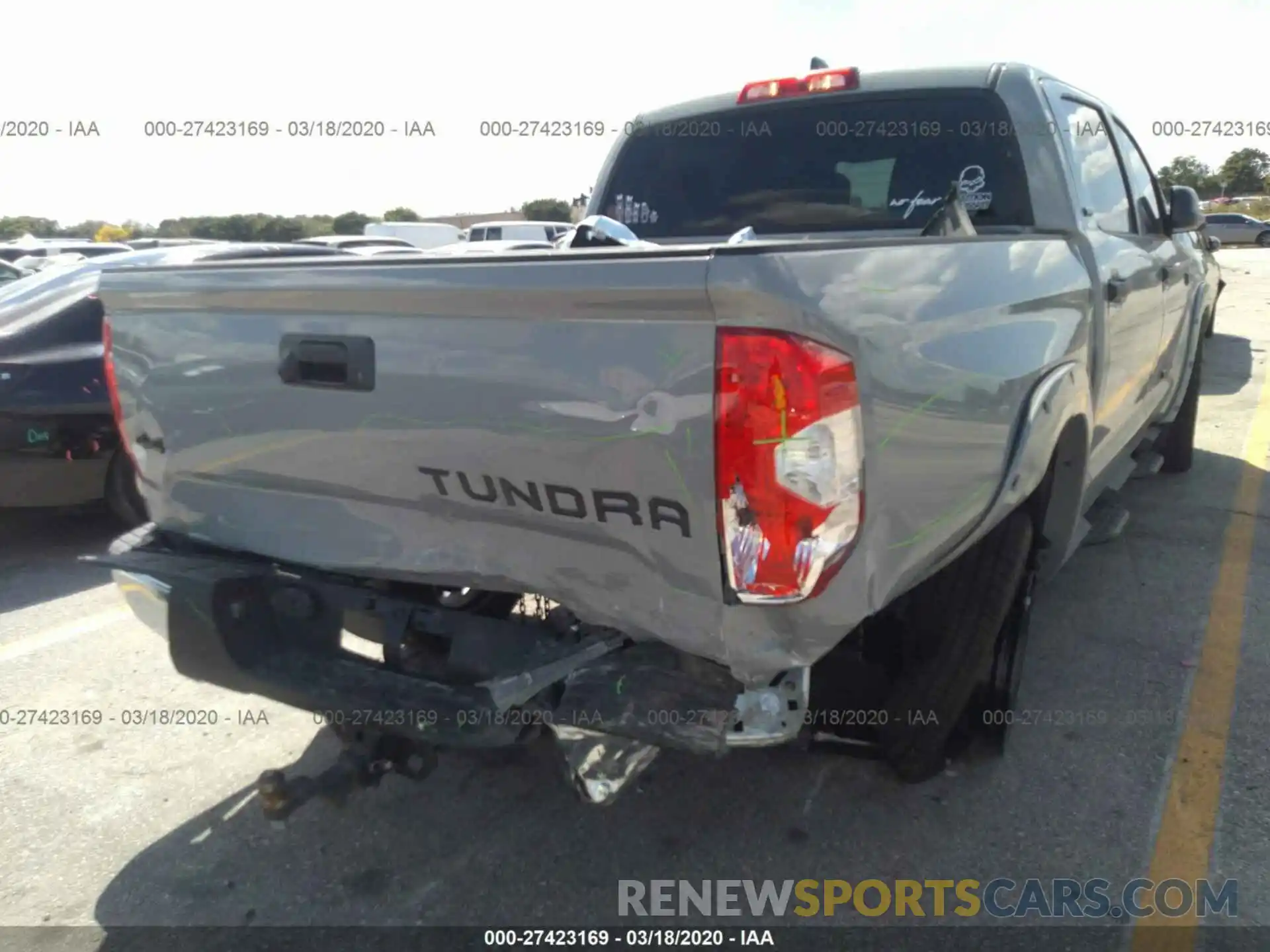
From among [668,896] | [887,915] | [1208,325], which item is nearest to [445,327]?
[668,896]

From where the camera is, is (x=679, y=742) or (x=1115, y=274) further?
(x=1115, y=274)

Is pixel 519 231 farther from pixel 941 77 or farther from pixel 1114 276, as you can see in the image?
pixel 1114 276

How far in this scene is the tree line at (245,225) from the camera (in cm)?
3912

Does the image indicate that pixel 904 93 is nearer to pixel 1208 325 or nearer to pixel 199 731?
pixel 199 731

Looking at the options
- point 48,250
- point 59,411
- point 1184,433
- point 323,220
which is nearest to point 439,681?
point 59,411

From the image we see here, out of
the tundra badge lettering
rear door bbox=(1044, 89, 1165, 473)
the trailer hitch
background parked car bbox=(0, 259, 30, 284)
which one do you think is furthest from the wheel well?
background parked car bbox=(0, 259, 30, 284)

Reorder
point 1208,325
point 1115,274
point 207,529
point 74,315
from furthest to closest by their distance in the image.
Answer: point 1208,325, point 74,315, point 1115,274, point 207,529

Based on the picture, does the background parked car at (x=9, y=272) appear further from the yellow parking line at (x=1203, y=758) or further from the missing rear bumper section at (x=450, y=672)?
the yellow parking line at (x=1203, y=758)

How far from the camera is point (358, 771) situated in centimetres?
250

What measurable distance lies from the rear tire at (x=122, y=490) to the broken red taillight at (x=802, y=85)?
3612mm

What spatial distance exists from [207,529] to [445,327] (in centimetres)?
111

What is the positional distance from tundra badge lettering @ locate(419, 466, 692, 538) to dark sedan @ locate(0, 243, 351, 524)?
3.18m

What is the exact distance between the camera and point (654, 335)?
6.21 ft

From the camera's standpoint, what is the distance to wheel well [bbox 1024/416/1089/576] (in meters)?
2.98
